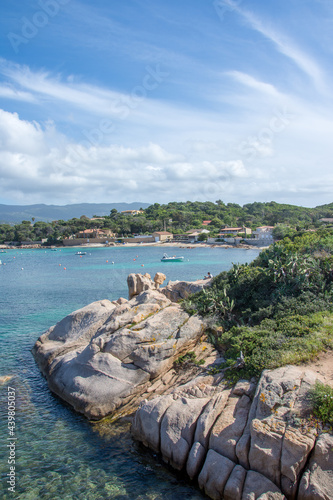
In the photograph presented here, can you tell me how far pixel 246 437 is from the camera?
10.5m

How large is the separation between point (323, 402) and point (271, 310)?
7.82m

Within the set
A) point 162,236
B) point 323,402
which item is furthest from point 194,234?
point 323,402

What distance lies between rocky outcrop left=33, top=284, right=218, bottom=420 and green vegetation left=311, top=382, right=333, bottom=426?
5.71 meters

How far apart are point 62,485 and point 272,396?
23.8 feet

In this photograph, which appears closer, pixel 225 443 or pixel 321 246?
pixel 225 443

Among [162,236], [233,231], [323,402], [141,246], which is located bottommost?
[141,246]

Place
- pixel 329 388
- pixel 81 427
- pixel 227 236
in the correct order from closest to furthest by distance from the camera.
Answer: pixel 329 388 → pixel 81 427 → pixel 227 236

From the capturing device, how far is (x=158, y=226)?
173m

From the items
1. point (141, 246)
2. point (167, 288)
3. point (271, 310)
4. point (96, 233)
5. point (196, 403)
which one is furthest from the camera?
point (96, 233)

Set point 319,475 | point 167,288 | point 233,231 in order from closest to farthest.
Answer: point 319,475, point 167,288, point 233,231

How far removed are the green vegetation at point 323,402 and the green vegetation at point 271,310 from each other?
2.08 meters

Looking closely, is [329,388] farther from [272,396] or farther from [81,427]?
[81,427]

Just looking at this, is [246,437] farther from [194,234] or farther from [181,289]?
[194,234]

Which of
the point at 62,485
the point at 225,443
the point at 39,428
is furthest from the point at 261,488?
the point at 39,428
